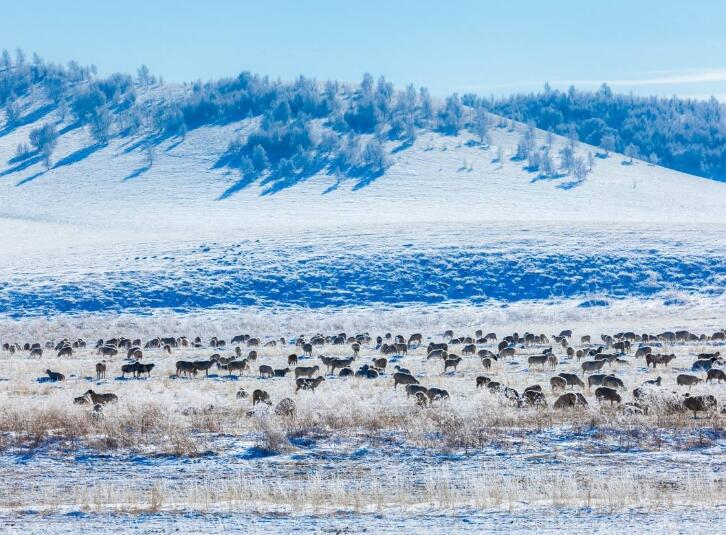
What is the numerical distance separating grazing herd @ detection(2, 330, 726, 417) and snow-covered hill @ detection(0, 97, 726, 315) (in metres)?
13.9

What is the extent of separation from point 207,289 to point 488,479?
135ft

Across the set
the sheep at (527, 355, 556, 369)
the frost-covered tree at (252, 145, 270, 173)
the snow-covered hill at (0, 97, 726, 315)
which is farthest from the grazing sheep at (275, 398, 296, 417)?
the frost-covered tree at (252, 145, 270, 173)

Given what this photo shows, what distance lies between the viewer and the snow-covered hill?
51.1 m

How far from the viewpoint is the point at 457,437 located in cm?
1296

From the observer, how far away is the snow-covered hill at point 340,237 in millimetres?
51062

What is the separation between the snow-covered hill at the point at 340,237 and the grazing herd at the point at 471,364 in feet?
45.6

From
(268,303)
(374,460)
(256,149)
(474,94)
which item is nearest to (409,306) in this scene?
(268,303)

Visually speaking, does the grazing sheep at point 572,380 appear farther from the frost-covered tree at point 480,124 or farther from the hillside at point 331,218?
the frost-covered tree at point 480,124

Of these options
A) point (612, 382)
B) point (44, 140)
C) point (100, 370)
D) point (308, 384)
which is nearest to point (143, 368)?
point (100, 370)

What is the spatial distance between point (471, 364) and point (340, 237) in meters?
37.6

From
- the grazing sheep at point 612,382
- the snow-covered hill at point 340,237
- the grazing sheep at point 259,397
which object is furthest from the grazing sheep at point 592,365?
the snow-covered hill at point 340,237

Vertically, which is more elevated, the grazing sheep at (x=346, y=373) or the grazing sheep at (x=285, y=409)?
the grazing sheep at (x=285, y=409)

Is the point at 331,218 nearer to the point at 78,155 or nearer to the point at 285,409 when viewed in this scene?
the point at 78,155

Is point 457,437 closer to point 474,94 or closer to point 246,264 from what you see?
point 246,264
